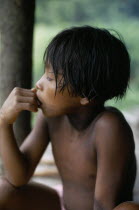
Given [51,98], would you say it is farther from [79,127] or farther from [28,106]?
[79,127]

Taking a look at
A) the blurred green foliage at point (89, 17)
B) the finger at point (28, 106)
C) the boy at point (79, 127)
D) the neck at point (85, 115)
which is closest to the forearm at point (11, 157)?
the boy at point (79, 127)

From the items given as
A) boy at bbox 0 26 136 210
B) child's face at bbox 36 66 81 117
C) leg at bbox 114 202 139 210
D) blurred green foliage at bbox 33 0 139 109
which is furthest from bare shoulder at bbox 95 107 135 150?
blurred green foliage at bbox 33 0 139 109

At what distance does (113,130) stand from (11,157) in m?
0.47

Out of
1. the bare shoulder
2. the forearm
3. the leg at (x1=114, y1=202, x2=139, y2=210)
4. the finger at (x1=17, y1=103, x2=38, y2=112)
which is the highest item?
the finger at (x1=17, y1=103, x2=38, y2=112)

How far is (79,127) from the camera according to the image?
2.04m

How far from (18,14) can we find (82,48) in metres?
0.47

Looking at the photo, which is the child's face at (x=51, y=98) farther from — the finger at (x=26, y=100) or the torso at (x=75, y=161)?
the torso at (x=75, y=161)

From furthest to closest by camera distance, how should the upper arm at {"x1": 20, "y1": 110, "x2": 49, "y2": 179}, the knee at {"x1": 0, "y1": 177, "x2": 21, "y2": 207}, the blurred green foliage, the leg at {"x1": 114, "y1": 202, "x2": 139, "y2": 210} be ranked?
the blurred green foliage, the upper arm at {"x1": 20, "y1": 110, "x2": 49, "y2": 179}, the knee at {"x1": 0, "y1": 177, "x2": 21, "y2": 207}, the leg at {"x1": 114, "y1": 202, "x2": 139, "y2": 210}

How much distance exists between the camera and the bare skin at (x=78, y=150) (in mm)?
1862

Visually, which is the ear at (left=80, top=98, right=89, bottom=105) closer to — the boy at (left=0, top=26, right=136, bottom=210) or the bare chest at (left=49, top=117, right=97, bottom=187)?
the boy at (left=0, top=26, right=136, bottom=210)

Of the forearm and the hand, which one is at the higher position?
the hand

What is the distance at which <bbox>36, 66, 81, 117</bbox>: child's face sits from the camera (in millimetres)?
1836

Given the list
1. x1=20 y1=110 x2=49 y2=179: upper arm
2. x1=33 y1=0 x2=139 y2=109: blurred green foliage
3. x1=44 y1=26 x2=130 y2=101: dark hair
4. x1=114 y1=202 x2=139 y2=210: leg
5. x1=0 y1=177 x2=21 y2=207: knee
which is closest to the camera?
x1=114 y1=202 x2=139 y2=210: leg

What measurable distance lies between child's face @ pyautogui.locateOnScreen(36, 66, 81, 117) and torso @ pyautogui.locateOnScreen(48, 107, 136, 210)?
5.8 inches
